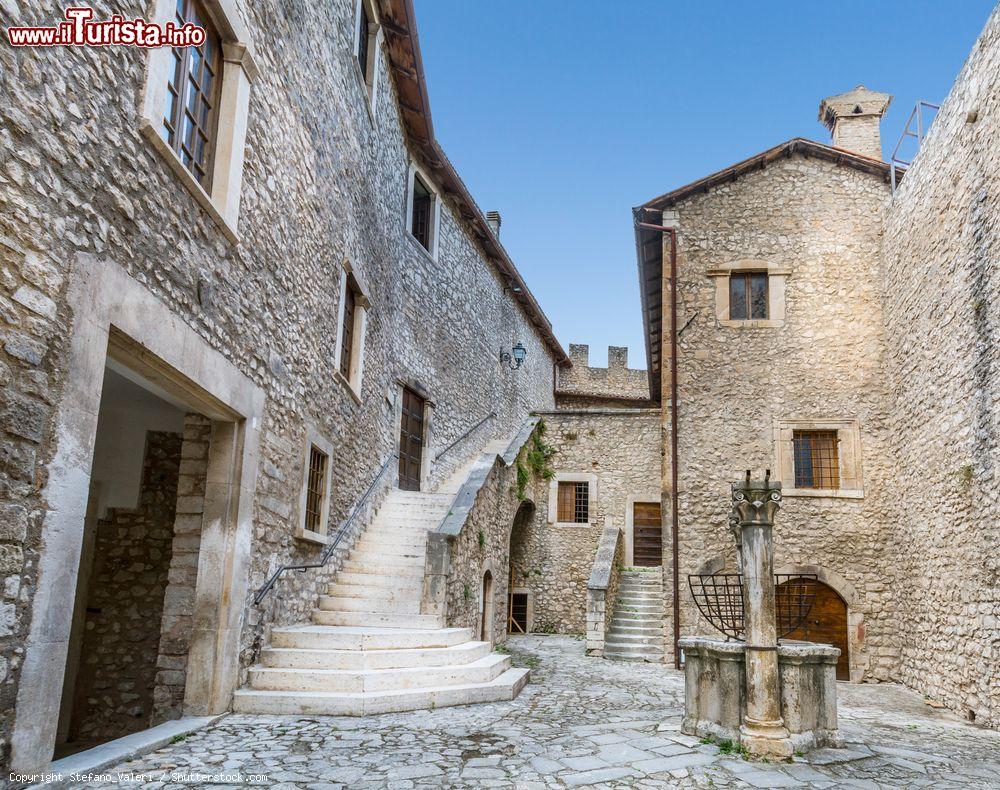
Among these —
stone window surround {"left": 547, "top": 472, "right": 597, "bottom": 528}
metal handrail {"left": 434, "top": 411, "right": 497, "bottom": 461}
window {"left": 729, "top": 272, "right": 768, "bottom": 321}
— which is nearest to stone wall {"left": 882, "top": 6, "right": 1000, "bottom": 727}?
window {"left": 729, "top": 272, "right": 768, "bottom": 321}

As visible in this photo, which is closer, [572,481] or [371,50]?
[371,50]

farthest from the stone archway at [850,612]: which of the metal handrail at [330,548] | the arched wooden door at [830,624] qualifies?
the metal handrail at [330,548]

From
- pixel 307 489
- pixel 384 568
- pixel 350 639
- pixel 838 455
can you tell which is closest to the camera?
pixel 350 639

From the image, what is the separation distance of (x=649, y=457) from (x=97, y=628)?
39.2 ft

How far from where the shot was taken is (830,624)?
1113 cm

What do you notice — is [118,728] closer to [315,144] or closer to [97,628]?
[97,628]

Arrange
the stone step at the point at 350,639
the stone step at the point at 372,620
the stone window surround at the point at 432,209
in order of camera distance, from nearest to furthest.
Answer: the stone step at the point at 350,639 < the stone step at the point at 372,620 < the stone window surround at the point at 432,209

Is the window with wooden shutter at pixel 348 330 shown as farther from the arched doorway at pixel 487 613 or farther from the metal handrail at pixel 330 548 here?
the arched doorway at pixel 487 613

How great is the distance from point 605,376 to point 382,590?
21498mm

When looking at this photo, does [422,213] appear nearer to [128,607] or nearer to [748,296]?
[748,296]

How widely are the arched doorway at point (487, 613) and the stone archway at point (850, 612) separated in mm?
4365

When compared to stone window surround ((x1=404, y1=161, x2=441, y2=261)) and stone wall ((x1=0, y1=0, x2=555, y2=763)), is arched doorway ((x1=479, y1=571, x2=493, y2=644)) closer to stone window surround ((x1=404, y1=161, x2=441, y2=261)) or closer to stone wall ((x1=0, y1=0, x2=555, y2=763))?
stone wall ((x1=0, y1=0, x2=555, y2=763))

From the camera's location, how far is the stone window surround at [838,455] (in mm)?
11469

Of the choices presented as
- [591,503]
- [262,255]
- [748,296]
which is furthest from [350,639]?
[591,503]
